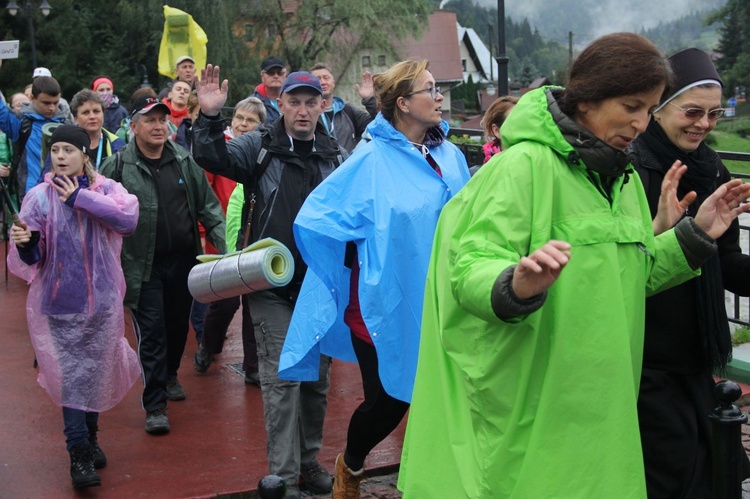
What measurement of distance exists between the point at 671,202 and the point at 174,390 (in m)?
4.27

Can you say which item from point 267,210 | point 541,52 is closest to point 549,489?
point 267,210

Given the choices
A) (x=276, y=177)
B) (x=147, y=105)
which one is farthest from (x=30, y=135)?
(x=276, y=177)

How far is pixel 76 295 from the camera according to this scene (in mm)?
5523

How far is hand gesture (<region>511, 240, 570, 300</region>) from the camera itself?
246cm

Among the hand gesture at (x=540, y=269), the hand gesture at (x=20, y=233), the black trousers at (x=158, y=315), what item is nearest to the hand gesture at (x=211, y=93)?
the hand gesture at (x=20, y=233)

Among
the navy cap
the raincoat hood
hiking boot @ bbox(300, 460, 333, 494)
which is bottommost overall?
hiking boot @ bbox(300, 460, 333, 494)

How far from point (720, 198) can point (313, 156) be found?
8.32 ft

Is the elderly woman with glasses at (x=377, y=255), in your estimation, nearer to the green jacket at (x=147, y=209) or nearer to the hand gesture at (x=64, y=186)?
the hand gesture at (x=64, y=186)

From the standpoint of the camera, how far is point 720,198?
3.49 metres

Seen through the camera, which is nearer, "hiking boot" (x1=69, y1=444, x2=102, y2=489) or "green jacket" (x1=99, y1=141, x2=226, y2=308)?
"hiking boot" (x1=69, y1=444, x2=102, y2=489)

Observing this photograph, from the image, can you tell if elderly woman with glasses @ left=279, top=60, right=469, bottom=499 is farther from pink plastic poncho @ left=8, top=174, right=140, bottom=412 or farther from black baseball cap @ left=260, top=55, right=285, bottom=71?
black baseball cap @ left=260, top=55, right=285, bottom=71

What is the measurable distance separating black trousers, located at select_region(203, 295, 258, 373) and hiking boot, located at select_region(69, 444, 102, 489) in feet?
6.50

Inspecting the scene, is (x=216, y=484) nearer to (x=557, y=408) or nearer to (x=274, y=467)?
(x=274, y=467)

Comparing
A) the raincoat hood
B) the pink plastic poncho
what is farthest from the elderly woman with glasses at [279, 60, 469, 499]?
the raincoat hood
